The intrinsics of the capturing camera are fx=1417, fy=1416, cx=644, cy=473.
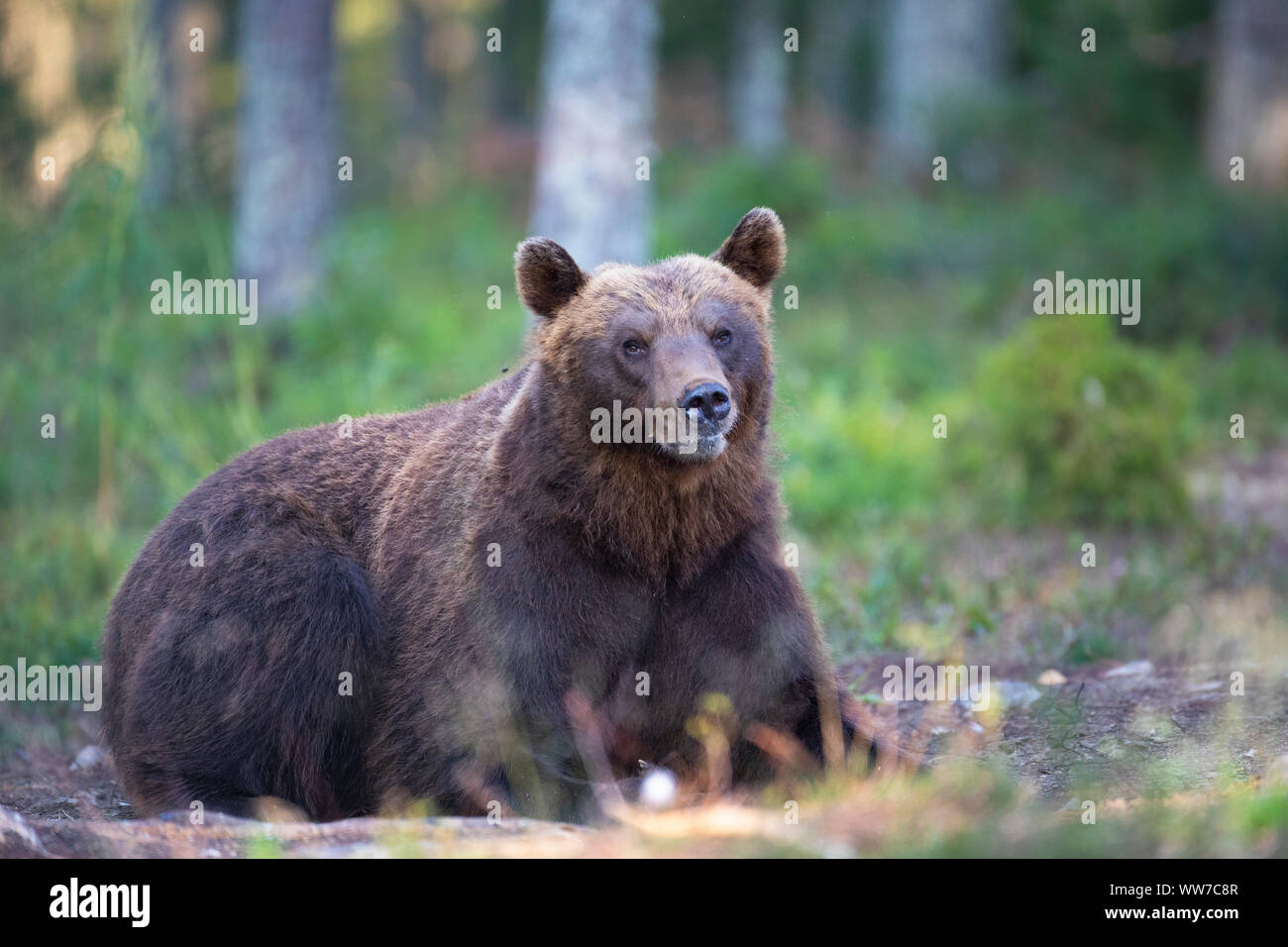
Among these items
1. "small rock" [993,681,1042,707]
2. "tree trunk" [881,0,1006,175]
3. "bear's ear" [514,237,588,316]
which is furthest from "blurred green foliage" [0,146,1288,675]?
"tree trunk" [881,0,1006,175]

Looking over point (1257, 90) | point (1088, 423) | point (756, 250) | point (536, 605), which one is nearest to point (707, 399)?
point (536, 605)

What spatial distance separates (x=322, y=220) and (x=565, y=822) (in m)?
12.2

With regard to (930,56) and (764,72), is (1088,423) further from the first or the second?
(764,72)

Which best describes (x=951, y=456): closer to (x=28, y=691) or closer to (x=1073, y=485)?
(x=1073, y=485)

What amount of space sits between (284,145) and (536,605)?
11576 millimetres

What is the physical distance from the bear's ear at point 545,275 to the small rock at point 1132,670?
350cm

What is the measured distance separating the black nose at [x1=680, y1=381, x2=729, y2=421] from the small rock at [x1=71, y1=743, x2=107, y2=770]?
3.97 m

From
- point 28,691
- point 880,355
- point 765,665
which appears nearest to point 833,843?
point 765,665

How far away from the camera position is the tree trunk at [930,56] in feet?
74.7

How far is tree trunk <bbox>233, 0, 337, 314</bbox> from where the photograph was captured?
1559 centimetres

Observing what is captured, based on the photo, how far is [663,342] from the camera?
555 centimetres
